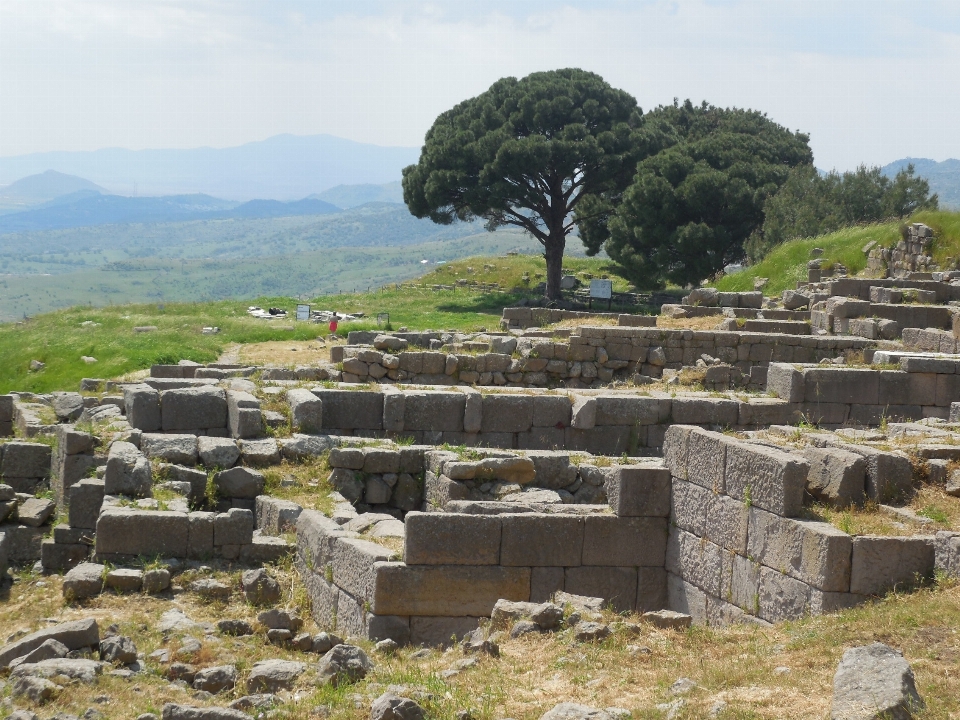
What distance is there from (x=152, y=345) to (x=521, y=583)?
22899 mm

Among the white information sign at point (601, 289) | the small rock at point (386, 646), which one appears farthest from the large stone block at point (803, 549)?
the white information sign at point (601, 289)

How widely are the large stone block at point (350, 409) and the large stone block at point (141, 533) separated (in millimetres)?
3883

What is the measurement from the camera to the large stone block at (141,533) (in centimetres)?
1046

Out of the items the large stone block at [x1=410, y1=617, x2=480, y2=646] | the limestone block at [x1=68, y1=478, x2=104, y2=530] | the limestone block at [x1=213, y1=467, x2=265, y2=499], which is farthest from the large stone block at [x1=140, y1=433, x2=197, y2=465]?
the large stone block at [x1=410, y1=617, x2=480, y2=646]

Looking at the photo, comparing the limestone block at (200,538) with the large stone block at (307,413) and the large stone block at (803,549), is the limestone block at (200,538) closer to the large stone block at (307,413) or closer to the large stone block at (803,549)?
the large stone block at (307,413)

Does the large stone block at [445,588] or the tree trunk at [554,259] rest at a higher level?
the tree trunk at [554,259]

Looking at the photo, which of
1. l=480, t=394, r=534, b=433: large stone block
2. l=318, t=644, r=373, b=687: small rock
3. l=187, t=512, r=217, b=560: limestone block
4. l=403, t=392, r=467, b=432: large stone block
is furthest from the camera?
l=480, t=394, r=534, b=433: large stone block

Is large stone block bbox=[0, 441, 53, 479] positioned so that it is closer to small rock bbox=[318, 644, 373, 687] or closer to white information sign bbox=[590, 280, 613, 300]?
small rock bbox=[318, 644, 373, 687]

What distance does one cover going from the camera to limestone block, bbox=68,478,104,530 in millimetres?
11336

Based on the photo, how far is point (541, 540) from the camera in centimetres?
985

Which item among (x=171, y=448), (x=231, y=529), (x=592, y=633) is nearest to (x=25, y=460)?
(x=171, y=448)

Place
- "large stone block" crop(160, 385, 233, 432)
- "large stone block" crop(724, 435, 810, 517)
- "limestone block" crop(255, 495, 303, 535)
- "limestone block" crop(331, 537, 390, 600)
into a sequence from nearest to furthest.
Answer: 1. "large stone block" crop(724, 435, 810, 517)
2. "limestone block" crop(331, 537, 390, 600)
3. "limestone block" crop(255, 495, 303, 535)
4. "large stone block" crop(160, 385, 233, 432)

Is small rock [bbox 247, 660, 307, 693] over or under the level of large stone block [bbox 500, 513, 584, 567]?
under

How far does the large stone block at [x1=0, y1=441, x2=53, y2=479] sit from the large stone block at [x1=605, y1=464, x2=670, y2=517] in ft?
25.2
